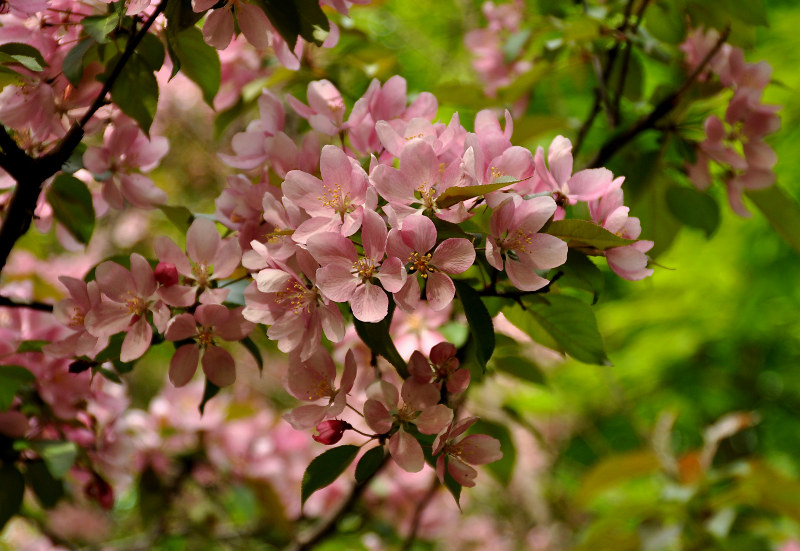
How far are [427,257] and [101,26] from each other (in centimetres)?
34

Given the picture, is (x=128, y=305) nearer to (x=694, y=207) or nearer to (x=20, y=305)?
(x=20, y=305)

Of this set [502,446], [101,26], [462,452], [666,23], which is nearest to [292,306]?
[462,452]

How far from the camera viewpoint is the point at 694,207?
0.94 metres

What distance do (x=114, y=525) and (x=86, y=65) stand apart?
2035mm

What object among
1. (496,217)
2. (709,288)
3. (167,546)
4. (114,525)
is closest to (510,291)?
(496,217)

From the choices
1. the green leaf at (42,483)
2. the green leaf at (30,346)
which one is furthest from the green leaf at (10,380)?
the green leaf at (42,483)

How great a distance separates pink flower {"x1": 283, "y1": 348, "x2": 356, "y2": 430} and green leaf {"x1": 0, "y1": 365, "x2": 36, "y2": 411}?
31 cm

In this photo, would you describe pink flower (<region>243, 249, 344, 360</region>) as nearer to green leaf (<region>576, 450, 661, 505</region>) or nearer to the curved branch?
the curved branch

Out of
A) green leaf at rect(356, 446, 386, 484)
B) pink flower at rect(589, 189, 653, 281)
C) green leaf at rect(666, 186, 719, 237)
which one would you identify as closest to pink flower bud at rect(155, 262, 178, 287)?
green leaf at rect(356, 446, 386, 484)

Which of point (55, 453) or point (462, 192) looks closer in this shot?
point (462, 192)

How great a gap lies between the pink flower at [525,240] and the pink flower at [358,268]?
8cm

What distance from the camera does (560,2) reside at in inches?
44.5

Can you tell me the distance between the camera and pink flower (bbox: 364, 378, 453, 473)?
537 millimetres

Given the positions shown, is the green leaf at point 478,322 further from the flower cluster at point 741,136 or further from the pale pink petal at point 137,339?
the flower cluster at point 741,136
